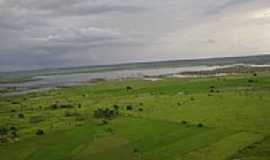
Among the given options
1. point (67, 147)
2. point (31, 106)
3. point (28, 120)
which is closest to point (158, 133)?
point (67, 147)

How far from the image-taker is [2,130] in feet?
170

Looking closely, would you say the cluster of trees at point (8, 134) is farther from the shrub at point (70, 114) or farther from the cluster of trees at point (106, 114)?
the cluster of trees at point (106, 114)

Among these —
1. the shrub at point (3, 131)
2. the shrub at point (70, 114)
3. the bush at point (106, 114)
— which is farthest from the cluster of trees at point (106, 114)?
the shrub at point (3, 131)

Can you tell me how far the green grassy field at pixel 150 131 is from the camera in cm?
3622

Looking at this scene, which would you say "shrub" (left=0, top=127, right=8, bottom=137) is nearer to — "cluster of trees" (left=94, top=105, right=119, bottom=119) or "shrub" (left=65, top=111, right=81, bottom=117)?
"shrub" (left=65, top=111, right=81, bottom=117)

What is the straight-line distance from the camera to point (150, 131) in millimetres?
46250

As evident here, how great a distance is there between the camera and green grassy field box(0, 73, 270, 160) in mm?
36219

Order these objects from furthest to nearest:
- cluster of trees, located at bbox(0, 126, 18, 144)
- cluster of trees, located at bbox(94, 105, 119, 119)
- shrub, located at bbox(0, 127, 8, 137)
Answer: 1. cluster of trees, located at bbox(94, 105, 119, 119)
2. shrub, located at bbox(0, 127, 8, 137)
3. cluster of trees, located at bbox(0, 126, 18, 144)

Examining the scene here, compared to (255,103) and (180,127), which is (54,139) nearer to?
(180,127)

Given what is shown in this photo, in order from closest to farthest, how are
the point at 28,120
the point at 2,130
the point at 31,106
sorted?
the point at 2,130 → the point at 28,120 → the point at 31,106

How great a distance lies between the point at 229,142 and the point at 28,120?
33.8m

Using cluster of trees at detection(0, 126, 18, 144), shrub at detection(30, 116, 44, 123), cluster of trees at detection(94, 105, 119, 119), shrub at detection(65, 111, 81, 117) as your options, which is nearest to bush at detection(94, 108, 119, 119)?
cluster of trees at detection(94, 105, 119, 119)

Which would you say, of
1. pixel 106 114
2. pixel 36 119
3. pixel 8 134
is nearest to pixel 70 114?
pixel 36 119

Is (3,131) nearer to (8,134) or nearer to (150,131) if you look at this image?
(8,134)
